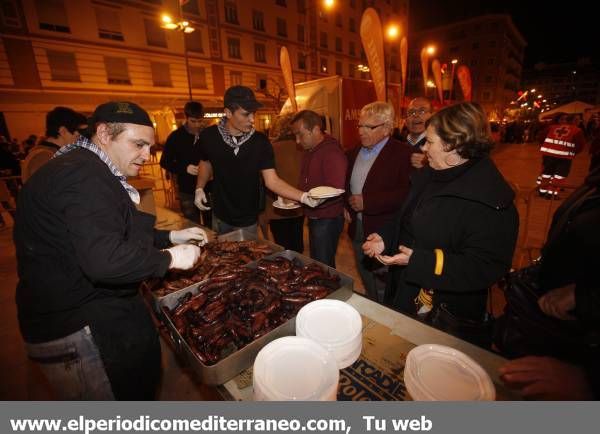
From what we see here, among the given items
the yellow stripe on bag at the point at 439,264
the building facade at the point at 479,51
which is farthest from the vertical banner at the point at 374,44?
the building facade at the point at 479,51

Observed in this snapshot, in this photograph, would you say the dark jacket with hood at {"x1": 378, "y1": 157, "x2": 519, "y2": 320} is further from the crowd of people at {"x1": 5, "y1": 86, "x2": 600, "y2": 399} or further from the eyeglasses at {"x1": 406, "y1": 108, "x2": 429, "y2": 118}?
the eyeglasses at {"x1": 406, "y1": 108, "x2": 429, "y2": 118}

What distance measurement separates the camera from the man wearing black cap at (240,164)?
3.42 meters

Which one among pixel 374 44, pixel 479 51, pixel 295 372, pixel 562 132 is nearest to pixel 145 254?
pixel 295 372

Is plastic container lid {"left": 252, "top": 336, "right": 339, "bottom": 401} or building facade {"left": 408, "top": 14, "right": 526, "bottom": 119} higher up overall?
building facade {"left": 408, "top": 14, "right": 526, "bottom": 119}

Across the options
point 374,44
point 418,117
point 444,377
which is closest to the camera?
point 444,377

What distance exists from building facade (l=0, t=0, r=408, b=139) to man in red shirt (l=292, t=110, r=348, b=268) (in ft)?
37.0

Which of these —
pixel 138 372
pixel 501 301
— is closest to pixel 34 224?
pixel 138 372

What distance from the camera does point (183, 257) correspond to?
183cm

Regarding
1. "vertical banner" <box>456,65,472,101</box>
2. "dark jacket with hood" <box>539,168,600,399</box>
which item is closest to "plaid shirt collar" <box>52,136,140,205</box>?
"dark jacket with hood" <box>539,168,600,399</box>

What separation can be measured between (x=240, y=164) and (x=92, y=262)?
2363 mm

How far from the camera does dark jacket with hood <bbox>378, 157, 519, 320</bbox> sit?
6.25 feet

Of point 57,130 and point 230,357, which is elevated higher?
point 57,130

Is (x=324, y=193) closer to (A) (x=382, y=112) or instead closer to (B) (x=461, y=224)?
(A) (x=382, y=112)

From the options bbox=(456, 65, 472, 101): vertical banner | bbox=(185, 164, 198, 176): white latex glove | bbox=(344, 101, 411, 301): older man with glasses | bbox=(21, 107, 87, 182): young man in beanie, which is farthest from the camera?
bbox=(456, 65, 472, 101): vertical banner
